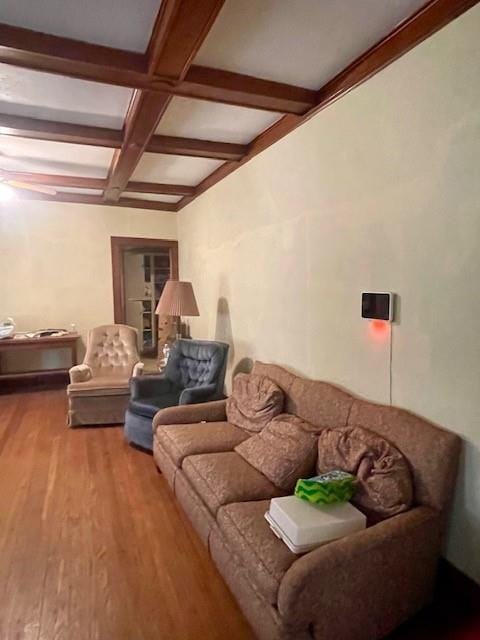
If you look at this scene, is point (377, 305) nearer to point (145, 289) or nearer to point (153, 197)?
point (153, 197)

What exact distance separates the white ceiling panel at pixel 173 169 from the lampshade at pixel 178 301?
3.97 ft

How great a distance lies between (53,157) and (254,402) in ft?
10.1

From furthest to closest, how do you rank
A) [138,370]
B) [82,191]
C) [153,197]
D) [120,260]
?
[120,260] < [153,197] < [82,191] < [138,370]

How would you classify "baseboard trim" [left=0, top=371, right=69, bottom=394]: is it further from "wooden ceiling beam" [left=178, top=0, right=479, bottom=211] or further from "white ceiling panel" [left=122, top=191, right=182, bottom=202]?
"wooden ceiling beam" [left=178, top=0, right=479, bottom=211]

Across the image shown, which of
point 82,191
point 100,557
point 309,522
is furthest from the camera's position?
point 82,191

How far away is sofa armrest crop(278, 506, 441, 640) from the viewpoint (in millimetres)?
1396

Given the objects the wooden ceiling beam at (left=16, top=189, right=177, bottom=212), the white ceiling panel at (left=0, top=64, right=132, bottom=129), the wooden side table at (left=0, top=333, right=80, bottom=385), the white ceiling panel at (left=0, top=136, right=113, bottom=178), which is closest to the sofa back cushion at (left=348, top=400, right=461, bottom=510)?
the white ceiling panel at (left=0, top=64, right=132, bottom=129)

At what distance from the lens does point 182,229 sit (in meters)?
5.75

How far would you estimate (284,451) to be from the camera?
218 cm

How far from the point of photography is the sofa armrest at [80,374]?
415cm

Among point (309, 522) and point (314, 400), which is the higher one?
point (314, 400)

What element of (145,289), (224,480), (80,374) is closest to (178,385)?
(80,374)

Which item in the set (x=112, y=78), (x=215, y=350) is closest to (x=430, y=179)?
(x=112, y=78)

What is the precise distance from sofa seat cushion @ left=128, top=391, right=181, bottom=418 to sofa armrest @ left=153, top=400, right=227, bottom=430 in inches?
13.5
